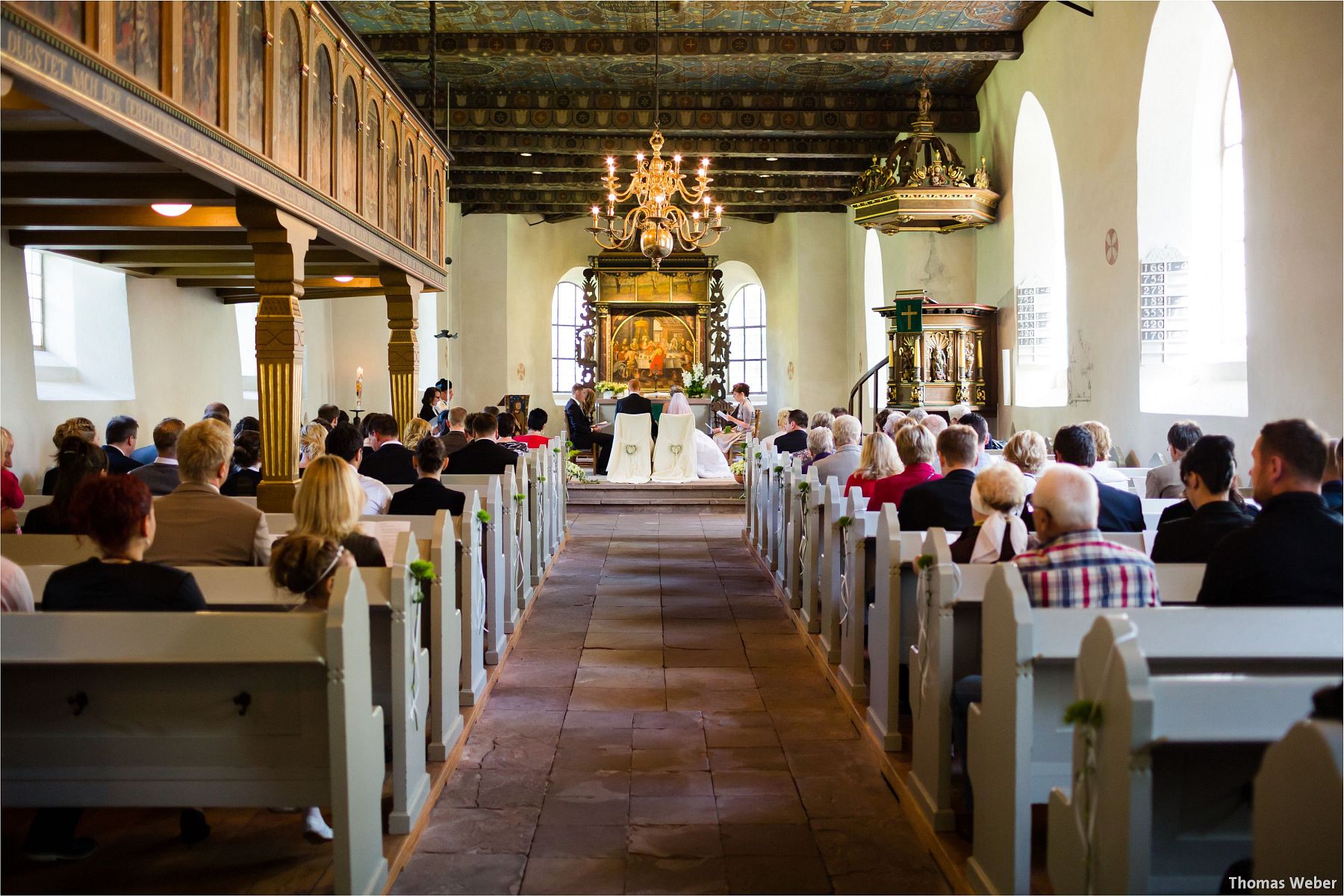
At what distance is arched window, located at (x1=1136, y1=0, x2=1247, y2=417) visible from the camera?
8578mm

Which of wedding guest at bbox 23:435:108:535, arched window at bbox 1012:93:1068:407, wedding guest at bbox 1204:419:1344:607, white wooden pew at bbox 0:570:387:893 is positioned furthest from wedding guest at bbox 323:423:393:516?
arched window at bbox 1012:93:1068:407

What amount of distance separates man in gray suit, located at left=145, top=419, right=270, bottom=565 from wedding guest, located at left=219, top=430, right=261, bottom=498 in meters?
2.45

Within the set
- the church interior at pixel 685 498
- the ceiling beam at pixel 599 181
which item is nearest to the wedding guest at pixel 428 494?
the church interior at pixel 685 498

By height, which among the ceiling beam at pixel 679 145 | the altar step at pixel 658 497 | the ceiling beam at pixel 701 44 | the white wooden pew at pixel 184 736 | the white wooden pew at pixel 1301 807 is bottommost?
the altar step at pixel 658 497

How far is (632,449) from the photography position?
15.3 m

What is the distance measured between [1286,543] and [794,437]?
304 inches

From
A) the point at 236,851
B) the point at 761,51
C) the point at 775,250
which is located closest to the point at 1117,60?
the point at 761,51

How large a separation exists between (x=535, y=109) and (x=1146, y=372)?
27.9 feet

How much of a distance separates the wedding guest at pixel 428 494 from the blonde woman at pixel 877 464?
7.18ft

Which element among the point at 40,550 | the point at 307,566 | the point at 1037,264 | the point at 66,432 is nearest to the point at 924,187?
the point at 1037,264

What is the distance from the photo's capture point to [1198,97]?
8750 mm

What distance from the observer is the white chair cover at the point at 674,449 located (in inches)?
603

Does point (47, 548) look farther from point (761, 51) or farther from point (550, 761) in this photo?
point (761, 51)

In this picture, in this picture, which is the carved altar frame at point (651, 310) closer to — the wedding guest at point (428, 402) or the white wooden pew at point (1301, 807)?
the wedding guest at point (428, 402)
